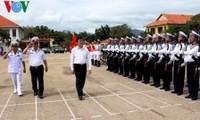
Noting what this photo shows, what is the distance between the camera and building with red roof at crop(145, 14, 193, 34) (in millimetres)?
64400

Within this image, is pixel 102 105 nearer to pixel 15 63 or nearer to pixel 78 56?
pixel 78 56

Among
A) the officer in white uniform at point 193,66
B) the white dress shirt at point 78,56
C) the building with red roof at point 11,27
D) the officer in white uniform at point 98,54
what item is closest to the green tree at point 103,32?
the building with red roof at point 11,27

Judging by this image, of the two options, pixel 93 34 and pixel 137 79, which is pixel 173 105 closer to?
pixel 137 79

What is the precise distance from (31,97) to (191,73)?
16.6ft

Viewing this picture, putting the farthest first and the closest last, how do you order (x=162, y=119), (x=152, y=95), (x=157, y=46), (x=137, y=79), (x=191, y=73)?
(x=137, y=79)
(x=157, y=46)
(x=152, y=95)
(x=191, y=73)
(x=162, y=119)

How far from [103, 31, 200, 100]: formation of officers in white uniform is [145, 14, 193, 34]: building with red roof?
172ft

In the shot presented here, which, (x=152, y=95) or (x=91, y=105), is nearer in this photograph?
(x=91, y=105)

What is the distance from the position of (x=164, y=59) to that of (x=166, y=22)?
186ft

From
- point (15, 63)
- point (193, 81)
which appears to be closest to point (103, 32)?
point (15, 63)

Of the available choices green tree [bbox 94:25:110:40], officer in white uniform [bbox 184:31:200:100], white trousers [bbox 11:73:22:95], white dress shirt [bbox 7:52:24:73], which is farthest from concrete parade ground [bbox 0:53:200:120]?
green tree [bbox 94:25:110:40]

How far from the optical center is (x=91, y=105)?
7.69 metres

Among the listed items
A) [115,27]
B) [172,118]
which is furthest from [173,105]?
[115,27]

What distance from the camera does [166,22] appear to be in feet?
211

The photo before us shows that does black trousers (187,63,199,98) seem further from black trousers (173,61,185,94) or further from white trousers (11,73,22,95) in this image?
white trousers (11,73,22,95)
